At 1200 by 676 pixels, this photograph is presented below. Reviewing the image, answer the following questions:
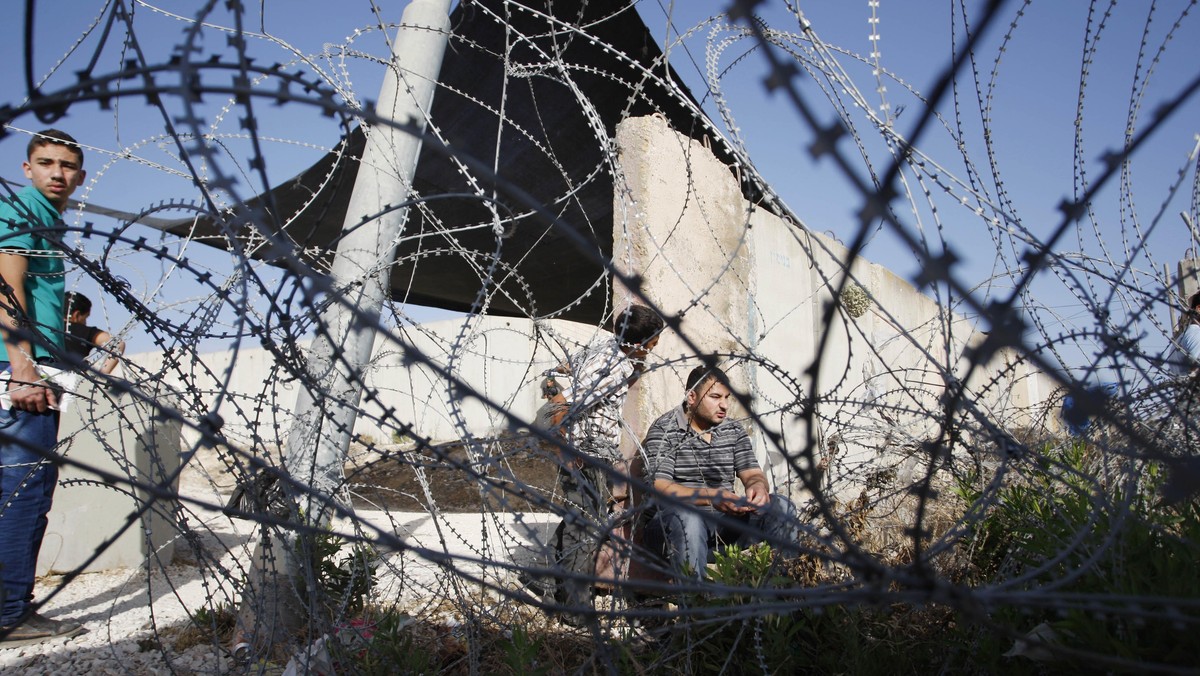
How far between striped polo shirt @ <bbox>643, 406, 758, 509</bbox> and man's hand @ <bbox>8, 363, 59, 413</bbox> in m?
2.33

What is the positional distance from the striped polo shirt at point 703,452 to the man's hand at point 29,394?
233 centimetres

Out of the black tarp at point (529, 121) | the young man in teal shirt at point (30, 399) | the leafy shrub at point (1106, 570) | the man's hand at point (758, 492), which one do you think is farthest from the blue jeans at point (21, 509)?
the leafy shrub at point (1106, 570)

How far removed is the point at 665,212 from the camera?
4.55 metres

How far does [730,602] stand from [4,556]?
2625 millimetres

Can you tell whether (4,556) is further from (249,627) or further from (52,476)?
(249,627)

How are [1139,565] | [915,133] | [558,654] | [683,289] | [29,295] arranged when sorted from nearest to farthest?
[915,133], [1139,565], [558,654], [29,295], [683,289]

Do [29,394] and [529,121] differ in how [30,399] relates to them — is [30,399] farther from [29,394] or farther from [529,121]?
[529,121]

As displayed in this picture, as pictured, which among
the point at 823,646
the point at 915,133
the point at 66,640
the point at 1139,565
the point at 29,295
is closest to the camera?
the point at 915,133

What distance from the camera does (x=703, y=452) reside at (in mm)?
3367

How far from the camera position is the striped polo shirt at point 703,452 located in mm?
3320

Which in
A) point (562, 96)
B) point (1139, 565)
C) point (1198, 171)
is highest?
point (562, 96)

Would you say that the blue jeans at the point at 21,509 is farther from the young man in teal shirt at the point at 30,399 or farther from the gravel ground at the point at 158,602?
the gravel ground at the point at 158,602

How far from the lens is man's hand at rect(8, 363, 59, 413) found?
2727 millimetres

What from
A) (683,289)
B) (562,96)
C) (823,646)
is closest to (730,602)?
(823,646)
